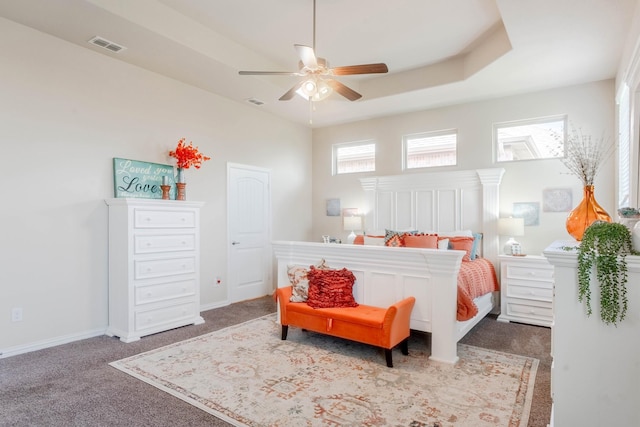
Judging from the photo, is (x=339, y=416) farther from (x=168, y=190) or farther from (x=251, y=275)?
(x=251, y=275)

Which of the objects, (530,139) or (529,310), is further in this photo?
(530,139)

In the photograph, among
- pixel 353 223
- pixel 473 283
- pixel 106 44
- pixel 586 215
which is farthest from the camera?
pixel 353 223

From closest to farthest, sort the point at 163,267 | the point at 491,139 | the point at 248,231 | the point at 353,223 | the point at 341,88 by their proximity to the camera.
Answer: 1. the point at 341,88
2. the point at 163,267
3. the point at 491,139
4. the point at 248,231
5. the point at 353,223

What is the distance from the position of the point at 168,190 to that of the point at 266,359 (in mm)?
2315

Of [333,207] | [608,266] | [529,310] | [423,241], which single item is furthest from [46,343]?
[529,310]

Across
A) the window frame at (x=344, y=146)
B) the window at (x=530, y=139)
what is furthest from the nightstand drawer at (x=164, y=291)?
the window at (x=530, y=139)

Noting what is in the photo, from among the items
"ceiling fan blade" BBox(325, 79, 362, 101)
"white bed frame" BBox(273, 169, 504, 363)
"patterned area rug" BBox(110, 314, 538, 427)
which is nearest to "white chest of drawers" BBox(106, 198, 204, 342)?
"patterned area rug" BBox(110, 314, 538, 427)

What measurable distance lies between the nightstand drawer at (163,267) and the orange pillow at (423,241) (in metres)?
2.64

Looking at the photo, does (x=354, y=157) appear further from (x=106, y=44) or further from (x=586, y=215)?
(x=586, y=215)

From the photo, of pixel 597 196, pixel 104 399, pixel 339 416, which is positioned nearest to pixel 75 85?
pixel 104 399

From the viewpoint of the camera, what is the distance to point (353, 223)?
6.06 m

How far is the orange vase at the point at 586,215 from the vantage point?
2.46 metres

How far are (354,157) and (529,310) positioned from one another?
3.68 meters

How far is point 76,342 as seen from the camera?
3.63 meters
